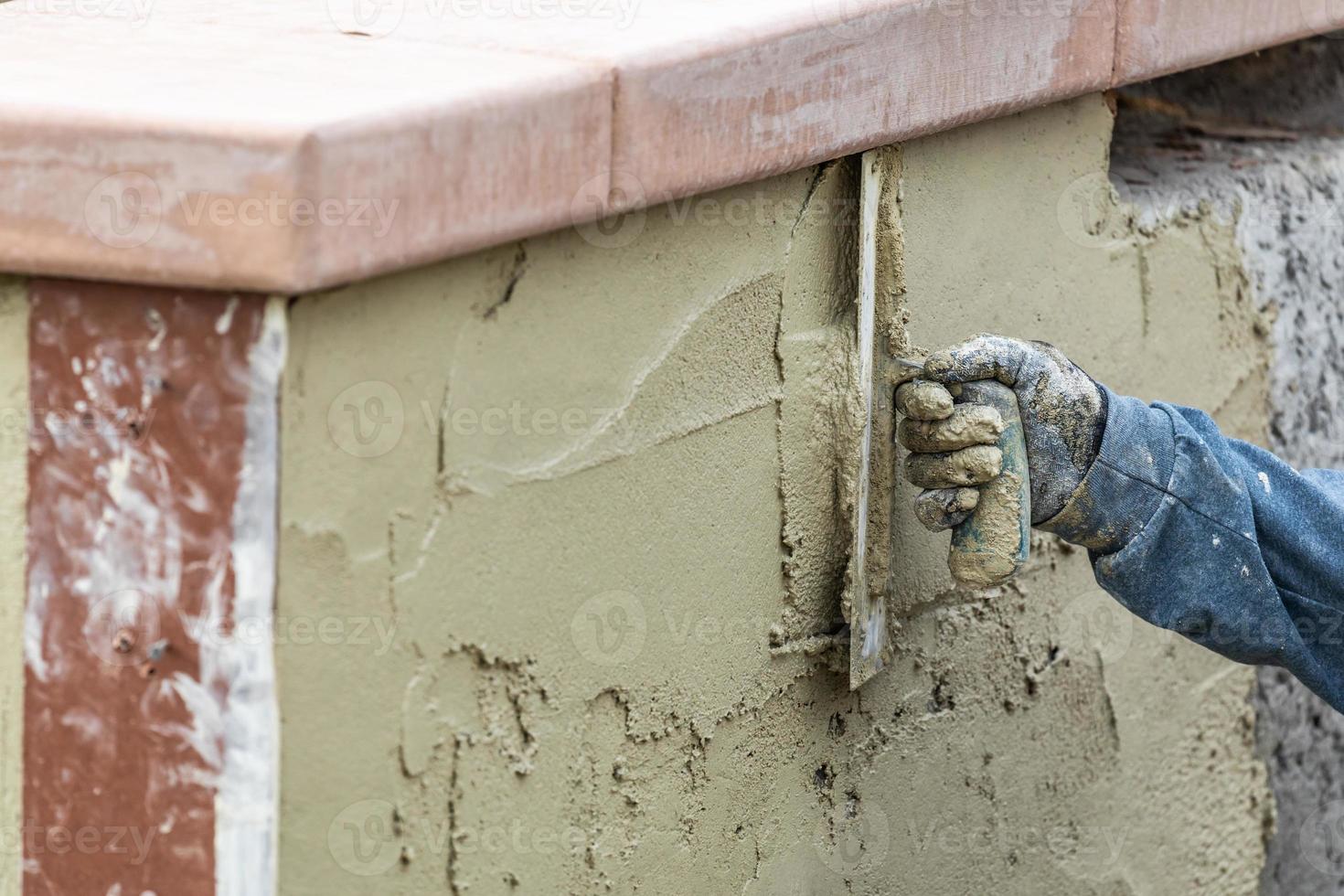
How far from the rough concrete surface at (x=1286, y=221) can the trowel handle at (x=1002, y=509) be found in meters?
1.02

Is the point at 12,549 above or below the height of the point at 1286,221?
below

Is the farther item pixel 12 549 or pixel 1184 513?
pixel 1184 513

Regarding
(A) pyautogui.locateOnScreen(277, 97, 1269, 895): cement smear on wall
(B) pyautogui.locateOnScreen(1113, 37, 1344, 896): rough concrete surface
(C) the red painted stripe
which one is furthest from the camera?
(B) pyautogui.locateOnScreen(1113, 37, 1344, 896): rough concrete surface

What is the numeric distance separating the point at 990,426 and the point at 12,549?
45.6 inches

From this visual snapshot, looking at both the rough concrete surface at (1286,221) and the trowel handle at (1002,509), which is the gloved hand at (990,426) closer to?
the trowel handle at (1002,509)

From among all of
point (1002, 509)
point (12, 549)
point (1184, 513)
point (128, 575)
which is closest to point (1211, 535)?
point (1184, 513)

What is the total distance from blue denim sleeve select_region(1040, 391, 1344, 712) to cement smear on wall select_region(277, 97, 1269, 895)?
0.36 m

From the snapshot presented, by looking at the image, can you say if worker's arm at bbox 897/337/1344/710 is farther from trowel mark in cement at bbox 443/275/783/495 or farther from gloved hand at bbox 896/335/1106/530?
trowel mark in cement at bbox 443/275/783/495

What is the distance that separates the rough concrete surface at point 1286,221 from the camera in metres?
3.27

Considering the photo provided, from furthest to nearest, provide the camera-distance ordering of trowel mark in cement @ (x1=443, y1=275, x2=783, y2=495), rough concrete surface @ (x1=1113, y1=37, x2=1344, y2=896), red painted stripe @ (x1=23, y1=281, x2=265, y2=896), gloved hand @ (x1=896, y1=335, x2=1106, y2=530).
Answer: rough concrete surface @ (x1=1113, y1=37, x2=1344, y2=896) < gloved hand @ (x1=896, y1=335, x2=1106, y2=530) < trowel mark in cement @ (x1=443, y1=275, x2=783, y2=495) < red painted stripe @ (x1=23, y1=281, x2=265, y2=896)

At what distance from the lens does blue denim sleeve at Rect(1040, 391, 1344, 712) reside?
2.24 m

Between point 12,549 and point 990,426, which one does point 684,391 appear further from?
point 12,549

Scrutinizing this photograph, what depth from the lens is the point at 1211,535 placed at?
2.29m

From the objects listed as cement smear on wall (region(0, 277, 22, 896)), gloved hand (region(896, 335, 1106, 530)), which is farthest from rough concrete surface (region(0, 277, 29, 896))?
gloved hand (region(896, 335, 1106, 530))
